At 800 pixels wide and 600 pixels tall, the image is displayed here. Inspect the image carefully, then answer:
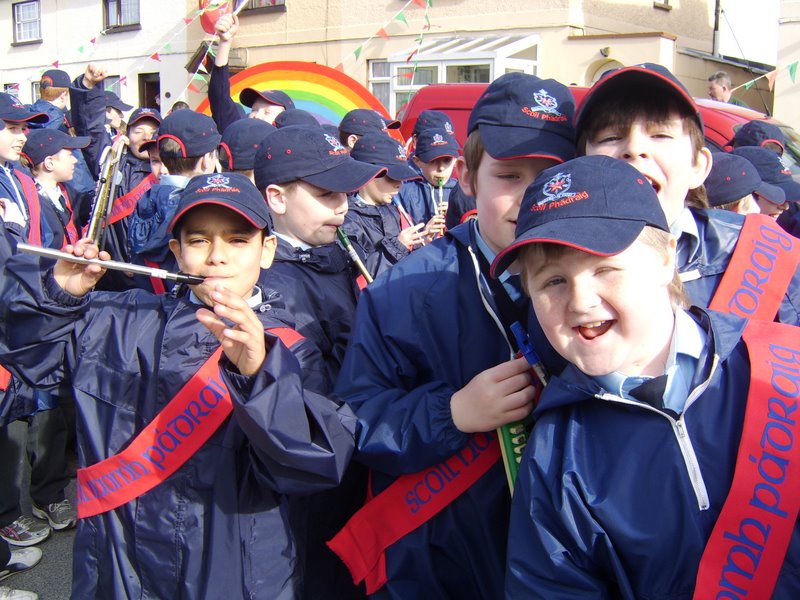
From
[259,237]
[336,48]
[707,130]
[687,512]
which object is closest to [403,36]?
[336,48]

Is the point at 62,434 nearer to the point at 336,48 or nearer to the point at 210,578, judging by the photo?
the point at 210,578

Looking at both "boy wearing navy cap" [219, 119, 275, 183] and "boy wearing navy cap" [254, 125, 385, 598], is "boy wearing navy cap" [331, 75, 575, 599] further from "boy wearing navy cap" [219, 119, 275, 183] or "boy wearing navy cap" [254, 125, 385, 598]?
"boy wearing navy cap" [219, 119, 275, 183]

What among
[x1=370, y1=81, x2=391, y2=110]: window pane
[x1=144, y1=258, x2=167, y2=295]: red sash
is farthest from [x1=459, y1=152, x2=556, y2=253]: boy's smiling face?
[x1=370, y1=81, x2=391, y2=110]: window pane

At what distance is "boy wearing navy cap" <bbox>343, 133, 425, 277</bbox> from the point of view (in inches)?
164

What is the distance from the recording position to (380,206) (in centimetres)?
493

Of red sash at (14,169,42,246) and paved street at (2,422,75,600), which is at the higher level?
red sash at (14,169,42,246)

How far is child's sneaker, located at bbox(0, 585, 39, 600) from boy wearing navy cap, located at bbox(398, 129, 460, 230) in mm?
3550

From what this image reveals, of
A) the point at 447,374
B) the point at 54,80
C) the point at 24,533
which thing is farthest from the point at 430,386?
the point at 54,80

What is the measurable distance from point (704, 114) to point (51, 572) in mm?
6118

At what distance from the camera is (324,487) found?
6.07ft

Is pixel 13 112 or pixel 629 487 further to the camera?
pixel 13 112

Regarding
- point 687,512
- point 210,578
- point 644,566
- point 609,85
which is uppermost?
point 609,85

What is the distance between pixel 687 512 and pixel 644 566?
0.14m

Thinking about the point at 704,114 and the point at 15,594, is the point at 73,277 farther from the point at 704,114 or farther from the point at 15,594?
the point at 704,114
